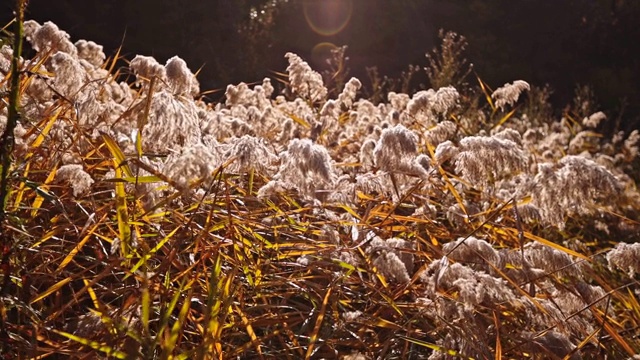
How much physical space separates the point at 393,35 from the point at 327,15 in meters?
1.46

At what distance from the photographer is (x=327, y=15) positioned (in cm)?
1466

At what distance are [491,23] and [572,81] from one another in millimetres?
2612

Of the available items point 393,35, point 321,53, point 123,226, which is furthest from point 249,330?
point 393,35

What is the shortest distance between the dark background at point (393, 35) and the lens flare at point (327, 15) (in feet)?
0.25

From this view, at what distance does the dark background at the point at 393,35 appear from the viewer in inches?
428

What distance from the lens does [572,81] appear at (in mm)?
13055

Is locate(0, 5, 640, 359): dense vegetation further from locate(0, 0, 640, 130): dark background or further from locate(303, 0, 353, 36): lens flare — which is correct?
locate(303, 0, 353, 36): lens flare

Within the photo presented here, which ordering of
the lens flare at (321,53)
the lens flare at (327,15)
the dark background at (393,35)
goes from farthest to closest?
the lens flare at (327,15)
the lens flare at (321,53)
the dark background at (393,35)

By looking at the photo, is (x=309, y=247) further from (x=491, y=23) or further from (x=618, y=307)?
(x=491, y=23)

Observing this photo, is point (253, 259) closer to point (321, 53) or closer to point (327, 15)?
point (321, 53)

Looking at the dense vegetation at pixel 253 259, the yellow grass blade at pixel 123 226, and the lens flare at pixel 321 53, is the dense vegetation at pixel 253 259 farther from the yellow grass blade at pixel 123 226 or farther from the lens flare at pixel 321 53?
the lens flare at pixel 321 53

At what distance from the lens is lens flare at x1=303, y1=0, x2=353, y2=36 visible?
46.2ft

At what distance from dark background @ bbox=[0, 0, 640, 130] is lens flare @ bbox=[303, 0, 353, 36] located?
0.25 ft

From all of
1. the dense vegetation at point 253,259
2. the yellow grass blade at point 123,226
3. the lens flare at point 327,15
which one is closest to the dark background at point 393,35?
the lens flare at point 327,15
